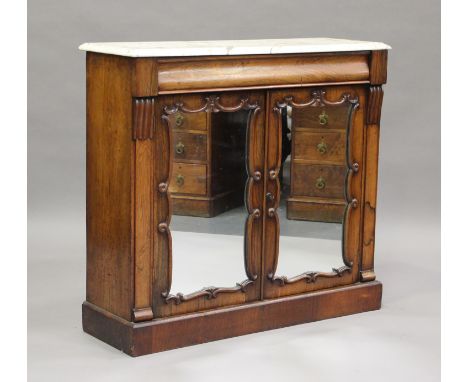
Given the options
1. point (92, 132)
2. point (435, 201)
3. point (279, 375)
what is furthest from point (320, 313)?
point (435, 201)

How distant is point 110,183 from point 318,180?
3.05 ft

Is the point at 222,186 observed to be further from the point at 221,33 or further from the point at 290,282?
the point at 221,33

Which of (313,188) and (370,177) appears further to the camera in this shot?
(370,177)

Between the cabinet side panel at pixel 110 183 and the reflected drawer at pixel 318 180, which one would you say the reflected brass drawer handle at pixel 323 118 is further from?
the cabinet side panel at pixel 110 183

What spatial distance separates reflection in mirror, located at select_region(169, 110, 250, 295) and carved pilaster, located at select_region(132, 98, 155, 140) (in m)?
0.12

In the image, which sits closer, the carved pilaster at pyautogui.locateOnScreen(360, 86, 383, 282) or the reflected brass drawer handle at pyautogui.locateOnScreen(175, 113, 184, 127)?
the reflected brass drawer handle at pyautogui.locateOnScreen(175, 113, 184, 127)

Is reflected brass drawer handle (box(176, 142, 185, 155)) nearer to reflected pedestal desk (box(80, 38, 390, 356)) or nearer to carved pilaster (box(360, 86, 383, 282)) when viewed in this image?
reflected pedestal desk (box(80, 38, 390, 356))

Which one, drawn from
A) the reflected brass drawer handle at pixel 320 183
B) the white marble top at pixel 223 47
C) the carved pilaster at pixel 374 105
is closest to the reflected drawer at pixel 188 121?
the white marble top at pixel 223 47

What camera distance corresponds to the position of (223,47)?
5.14 metres

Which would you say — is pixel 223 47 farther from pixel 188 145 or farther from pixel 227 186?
pixel 227 186

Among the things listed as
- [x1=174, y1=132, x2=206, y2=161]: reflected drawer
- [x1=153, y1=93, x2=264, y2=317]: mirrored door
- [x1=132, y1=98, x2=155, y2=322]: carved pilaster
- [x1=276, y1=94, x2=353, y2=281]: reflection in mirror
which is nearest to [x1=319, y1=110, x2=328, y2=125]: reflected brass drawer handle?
[x1=276, y1=94, x2=353, y2=281]: reflection in mirror

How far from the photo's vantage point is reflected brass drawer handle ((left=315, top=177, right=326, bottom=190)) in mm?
5582

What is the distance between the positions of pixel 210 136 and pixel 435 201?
7.19ft

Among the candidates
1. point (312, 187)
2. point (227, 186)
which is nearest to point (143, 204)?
point (227, 186)
